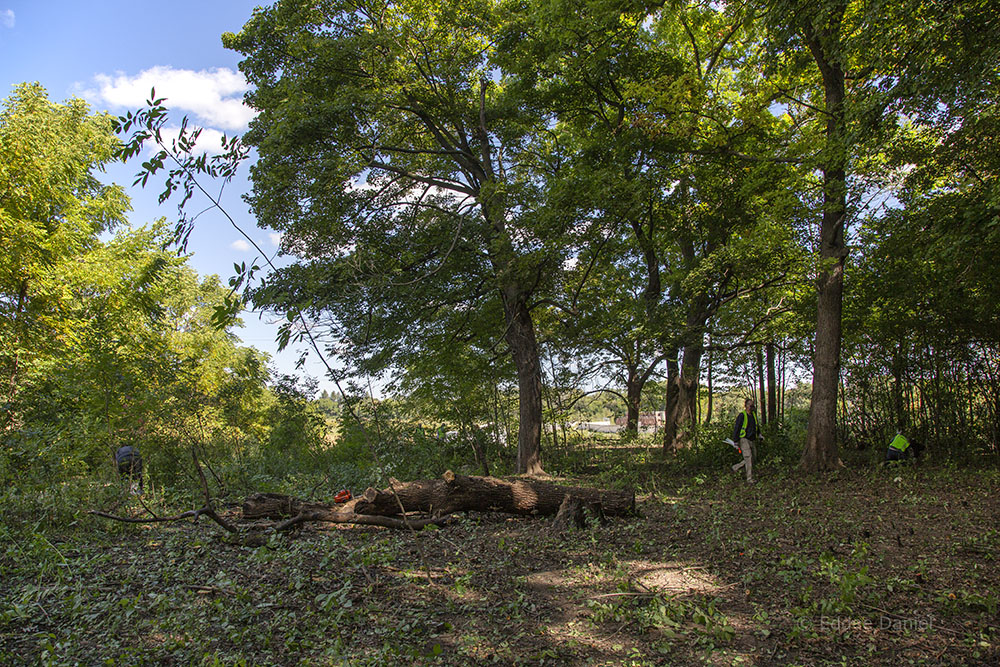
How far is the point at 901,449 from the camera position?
9539 mm

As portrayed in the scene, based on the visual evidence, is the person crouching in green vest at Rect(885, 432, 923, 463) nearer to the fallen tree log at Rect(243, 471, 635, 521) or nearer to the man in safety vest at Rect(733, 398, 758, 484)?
the man in safety vest at Rect(733, 398, 758, 484)

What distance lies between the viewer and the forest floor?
330 cm

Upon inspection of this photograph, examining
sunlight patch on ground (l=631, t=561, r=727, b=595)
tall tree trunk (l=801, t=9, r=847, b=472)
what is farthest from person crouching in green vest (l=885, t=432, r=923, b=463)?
sunlight patch on ground (l=631, t=561, r=727, b=595)

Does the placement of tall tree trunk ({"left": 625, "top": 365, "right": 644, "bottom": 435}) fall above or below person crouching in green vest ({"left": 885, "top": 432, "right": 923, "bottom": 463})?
above

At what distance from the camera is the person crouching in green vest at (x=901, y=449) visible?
9516 mm

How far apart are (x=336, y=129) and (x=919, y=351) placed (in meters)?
12.2

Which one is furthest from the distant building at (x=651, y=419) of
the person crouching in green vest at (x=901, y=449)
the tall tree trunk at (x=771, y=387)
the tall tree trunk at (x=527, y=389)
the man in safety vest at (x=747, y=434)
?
the person crouching in green vest at (x=901, y=449)

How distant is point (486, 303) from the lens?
1317cm

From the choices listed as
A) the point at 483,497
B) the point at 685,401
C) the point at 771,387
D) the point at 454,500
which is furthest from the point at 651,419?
the point at 454,500

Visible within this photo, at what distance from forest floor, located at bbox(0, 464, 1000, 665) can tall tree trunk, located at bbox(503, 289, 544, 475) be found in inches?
215

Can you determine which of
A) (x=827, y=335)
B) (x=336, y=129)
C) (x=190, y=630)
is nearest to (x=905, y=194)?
(x=827, y=335)

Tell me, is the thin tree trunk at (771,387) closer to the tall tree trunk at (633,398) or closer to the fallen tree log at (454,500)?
the tall tree trunk at (633,398)

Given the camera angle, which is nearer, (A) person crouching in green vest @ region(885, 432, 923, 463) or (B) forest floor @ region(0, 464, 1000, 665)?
(B) forest floor @ region(0, 464, 1000, 665)

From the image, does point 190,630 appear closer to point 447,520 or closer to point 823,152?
point 447,520
